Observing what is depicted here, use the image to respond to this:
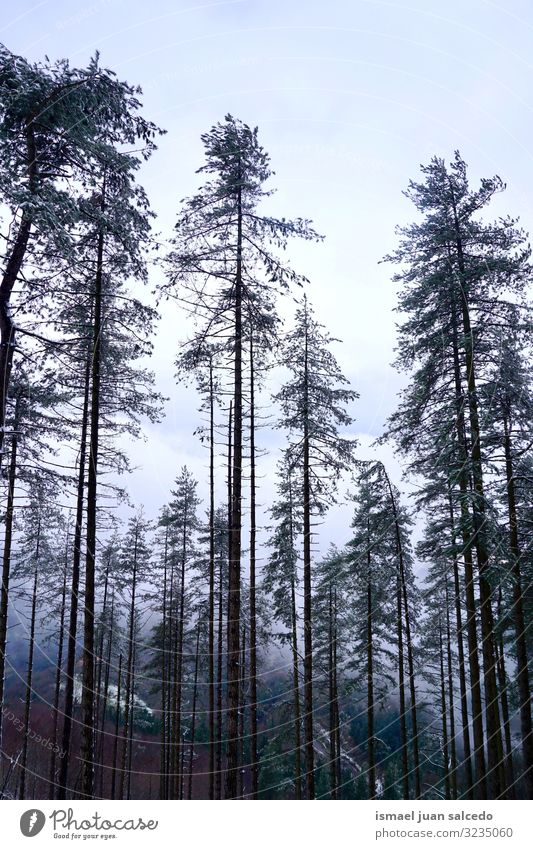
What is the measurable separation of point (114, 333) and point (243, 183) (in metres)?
4.30

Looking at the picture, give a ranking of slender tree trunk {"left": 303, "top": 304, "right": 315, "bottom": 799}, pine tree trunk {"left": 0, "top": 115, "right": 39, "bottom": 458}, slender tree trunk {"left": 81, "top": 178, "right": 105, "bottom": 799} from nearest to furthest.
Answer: pine tree trunk {"left": 0, "top": 115, "right": 39, "bottom": 458} → slender tree trunk {"left": 81, "top": 178, "right": 105, "bottom": 799} → slender tree trunk {"left": 303, "top": 304, "right": 315, "bottom": 799}

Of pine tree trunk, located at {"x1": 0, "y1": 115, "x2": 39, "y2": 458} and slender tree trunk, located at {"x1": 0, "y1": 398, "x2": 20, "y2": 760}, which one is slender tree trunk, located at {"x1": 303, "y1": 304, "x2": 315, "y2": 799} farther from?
pine tree trunk, located at {"x1": 0, "y1": 115, "x2": 39, "y2": 458}

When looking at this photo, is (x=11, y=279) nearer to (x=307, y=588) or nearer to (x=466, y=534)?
(x=466, y=534)

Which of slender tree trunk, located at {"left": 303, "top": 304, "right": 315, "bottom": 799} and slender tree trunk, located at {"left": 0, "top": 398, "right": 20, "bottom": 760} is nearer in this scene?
slender tree trunk, located at {"left": 0, "top": 398, "right": 20, "bottom": 760}

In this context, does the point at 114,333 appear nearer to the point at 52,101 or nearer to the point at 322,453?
the point at 52,101

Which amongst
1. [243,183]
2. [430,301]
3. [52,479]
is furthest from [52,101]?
[430,301]
